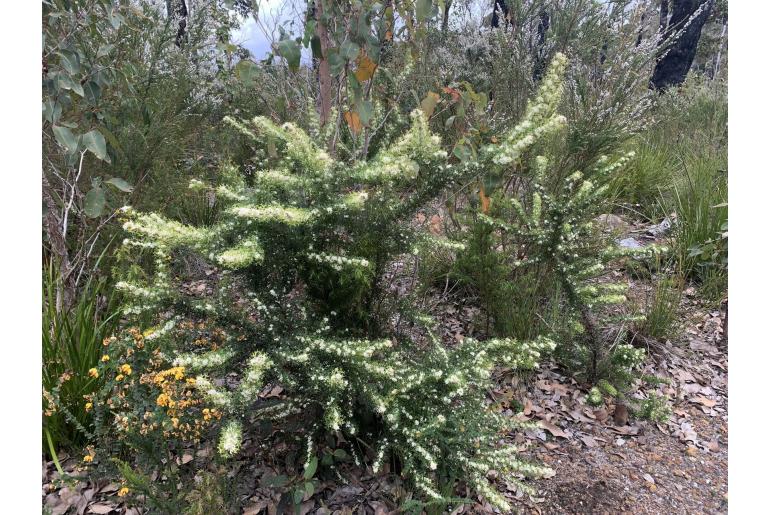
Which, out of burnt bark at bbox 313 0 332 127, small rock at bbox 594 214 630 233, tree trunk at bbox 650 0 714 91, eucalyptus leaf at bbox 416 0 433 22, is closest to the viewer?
eucalyptus leaf at bbox 416 0 433 22

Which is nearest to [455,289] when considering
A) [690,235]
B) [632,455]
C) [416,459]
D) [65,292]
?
[632,455]

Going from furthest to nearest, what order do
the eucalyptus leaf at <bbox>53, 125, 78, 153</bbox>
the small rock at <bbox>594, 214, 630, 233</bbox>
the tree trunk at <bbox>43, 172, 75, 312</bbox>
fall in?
the small rock at <bbox>594, 214, 630, 233</bbox> → the tree trunk at <bbox>43, 172, 75, 312</bbox> → the eucalyptus leaf at <bbox>53, 125, 78, 153</bbox>

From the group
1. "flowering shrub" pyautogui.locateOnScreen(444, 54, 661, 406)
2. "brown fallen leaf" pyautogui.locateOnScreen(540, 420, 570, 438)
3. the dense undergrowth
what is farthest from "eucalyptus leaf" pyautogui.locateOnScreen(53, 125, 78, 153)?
"brown fallen leaf" pyautogui.locateOnScreen(540, 420, 570, 438)

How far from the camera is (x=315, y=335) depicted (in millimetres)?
1520

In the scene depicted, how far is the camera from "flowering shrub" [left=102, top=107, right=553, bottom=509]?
4.69ft

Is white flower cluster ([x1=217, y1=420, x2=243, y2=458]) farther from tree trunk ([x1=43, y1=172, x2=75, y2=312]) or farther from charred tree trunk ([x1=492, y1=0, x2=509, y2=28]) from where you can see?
charred tree trunk ([x1=492, y1=0, x2=509, y2=28])

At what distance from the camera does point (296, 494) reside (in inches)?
57.7

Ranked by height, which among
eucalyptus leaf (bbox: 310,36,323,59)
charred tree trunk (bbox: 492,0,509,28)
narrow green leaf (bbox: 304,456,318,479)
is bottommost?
narrow green leaf (bbox: 304,456,318,479)

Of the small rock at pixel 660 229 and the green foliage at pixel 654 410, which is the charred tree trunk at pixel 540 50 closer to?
the small rock at pixel 660 229

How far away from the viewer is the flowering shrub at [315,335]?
4.69ft

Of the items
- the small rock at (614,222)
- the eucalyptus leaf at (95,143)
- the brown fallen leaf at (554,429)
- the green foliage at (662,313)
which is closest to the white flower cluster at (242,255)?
A: the eucalyptus leaf at (95,143)

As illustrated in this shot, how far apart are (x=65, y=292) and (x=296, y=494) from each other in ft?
4.79

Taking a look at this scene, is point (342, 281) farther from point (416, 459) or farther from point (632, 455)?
point (632, 455)

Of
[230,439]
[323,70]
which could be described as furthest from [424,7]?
[230,439]
